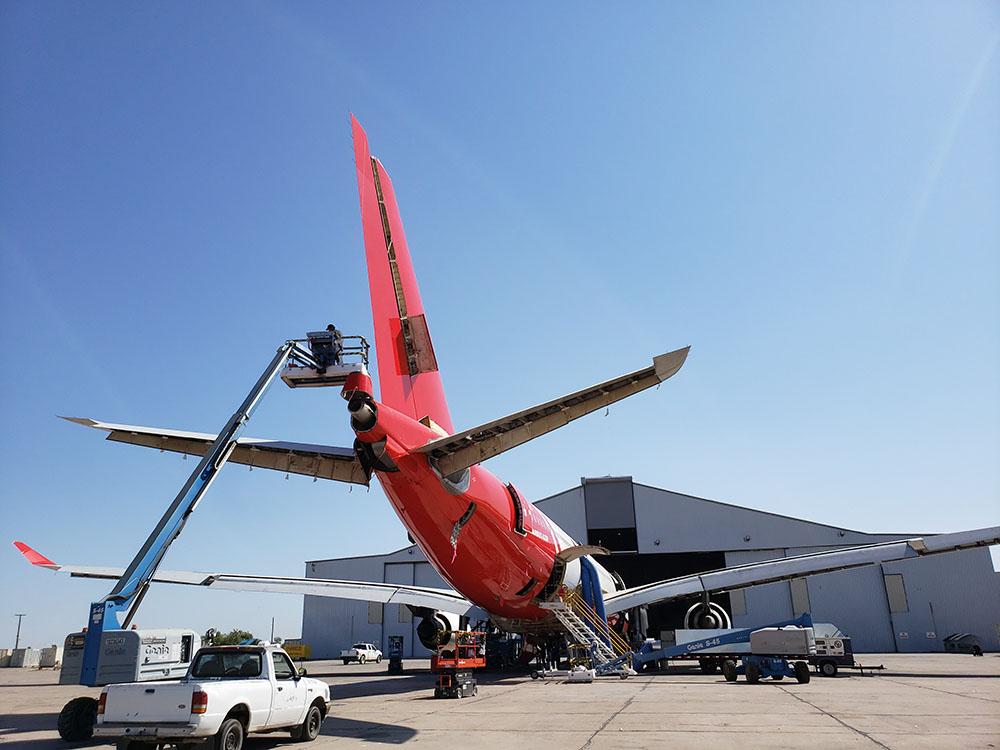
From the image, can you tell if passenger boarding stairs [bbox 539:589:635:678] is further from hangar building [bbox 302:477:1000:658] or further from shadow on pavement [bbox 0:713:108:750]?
hangar building [bbox 302:477:1000:658]

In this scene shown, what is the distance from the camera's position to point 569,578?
2477 centimetres

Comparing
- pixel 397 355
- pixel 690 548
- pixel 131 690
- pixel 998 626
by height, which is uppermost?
pixel 397 355

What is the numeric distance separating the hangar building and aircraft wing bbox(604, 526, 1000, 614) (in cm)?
1316

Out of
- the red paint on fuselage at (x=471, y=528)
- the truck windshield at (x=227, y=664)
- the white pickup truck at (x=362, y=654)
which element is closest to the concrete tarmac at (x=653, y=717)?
the truck windshield at (x=227, y=664)

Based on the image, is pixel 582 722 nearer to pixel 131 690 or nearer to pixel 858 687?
pixel 131 690

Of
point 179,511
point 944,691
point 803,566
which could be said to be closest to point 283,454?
point 179,511

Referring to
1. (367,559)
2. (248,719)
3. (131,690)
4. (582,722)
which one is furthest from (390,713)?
(367,559)

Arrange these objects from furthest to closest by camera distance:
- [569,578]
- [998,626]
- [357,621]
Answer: [357,621] < [998,626] < [569,578]

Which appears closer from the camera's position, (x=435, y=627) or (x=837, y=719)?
(x=837, y=719)

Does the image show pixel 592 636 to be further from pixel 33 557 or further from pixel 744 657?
pixel 33 557

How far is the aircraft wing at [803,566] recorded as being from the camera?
22.4 metres

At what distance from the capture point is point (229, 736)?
7.99m

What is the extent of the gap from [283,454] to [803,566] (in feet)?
69.6

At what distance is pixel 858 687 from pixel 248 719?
15890mm
